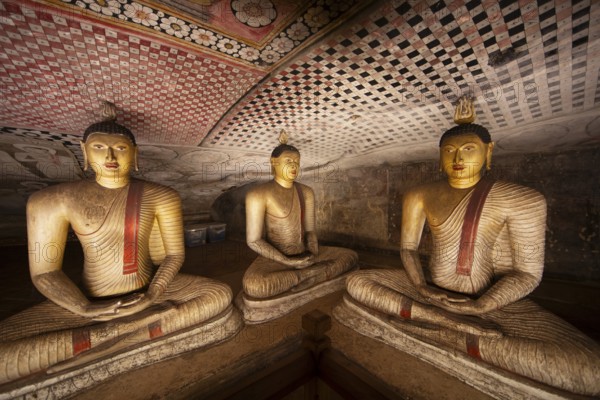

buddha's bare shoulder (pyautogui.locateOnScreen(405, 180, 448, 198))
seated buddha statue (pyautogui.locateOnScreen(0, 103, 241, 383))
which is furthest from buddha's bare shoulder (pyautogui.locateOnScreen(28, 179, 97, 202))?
buddha's bare shoulder (pyautogui.locateOnScreen(405, 180, 448, 198))

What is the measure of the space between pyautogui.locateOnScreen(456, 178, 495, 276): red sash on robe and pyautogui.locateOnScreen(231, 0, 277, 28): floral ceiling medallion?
2.43m

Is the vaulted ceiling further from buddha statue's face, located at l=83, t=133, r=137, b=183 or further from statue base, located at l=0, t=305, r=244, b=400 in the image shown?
statue base, located at l=0, t=305, r=244, b=400

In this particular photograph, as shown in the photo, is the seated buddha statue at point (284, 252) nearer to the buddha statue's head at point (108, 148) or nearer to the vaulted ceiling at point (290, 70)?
the vaulted ceiling at point (290, 70)

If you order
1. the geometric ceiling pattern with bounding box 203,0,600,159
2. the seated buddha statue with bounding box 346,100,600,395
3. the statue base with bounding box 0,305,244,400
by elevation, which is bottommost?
the statue base with bounding box 0,305,244,400

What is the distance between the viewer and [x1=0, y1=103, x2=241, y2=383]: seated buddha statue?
1775 millimetres

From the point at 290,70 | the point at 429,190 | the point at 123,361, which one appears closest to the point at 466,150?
the point at 429,190

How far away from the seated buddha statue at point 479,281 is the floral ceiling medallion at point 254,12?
6.49 ft

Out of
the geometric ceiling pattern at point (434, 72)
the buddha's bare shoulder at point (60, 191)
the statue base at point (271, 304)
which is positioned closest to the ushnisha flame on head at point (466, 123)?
the geometric ceiling pattern at point (434, 72)

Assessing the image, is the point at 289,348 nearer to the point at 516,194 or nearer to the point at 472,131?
the point at 516,194

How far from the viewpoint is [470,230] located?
228 cm

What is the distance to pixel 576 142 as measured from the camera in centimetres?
325

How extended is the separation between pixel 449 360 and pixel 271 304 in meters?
1.75

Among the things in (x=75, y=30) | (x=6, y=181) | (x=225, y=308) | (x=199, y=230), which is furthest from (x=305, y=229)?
(x=6, y=181)

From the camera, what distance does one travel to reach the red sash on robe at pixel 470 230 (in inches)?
89.7
